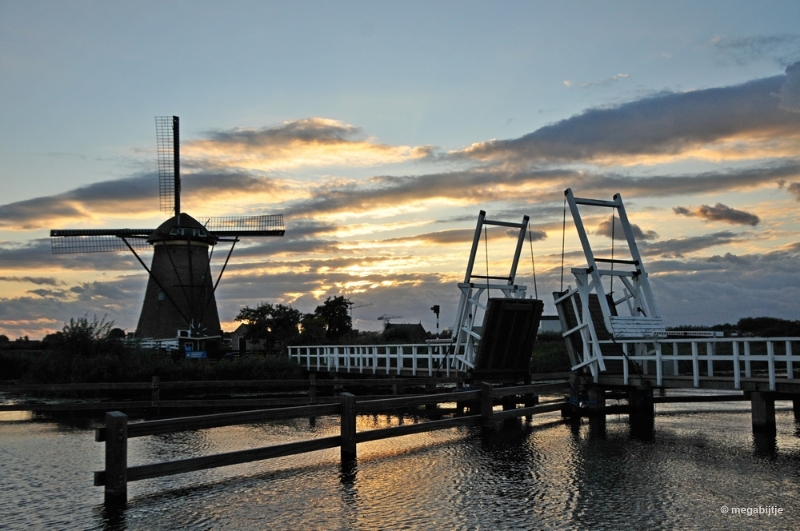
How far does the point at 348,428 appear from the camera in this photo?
43.3ft

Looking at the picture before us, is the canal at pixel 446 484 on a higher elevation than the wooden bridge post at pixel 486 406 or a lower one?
lower

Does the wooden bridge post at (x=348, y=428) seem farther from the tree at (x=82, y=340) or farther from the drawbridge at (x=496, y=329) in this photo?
the tree at (x=82, y=340)

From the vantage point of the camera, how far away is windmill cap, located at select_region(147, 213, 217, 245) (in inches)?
2054

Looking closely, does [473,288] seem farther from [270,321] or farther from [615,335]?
[270,321]

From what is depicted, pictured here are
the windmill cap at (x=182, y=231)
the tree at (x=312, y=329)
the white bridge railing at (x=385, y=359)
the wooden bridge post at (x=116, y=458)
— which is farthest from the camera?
the tree at (x=312, y=329)

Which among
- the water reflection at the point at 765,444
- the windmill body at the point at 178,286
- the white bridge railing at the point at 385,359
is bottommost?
the water reflection at the point at 765,444

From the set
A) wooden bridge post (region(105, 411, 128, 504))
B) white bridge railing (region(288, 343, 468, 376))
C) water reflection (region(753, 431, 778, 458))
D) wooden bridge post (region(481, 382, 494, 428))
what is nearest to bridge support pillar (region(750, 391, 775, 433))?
water reflection (region(753, 431, 778, 458))

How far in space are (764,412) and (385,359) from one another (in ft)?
88.2

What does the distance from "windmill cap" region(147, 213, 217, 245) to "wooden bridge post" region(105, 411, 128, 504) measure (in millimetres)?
44050

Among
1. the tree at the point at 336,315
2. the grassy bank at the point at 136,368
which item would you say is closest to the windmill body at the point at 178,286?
the grassy bank at the point at 136,368

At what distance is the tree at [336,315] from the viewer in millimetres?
80994

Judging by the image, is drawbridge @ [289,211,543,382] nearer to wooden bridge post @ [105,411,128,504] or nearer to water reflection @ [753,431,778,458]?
water reflection @ [753,431,778,458]

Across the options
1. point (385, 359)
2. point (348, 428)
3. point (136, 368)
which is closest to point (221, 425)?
point (348, 428)

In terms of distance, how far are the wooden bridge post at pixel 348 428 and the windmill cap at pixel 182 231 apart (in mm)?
41887
